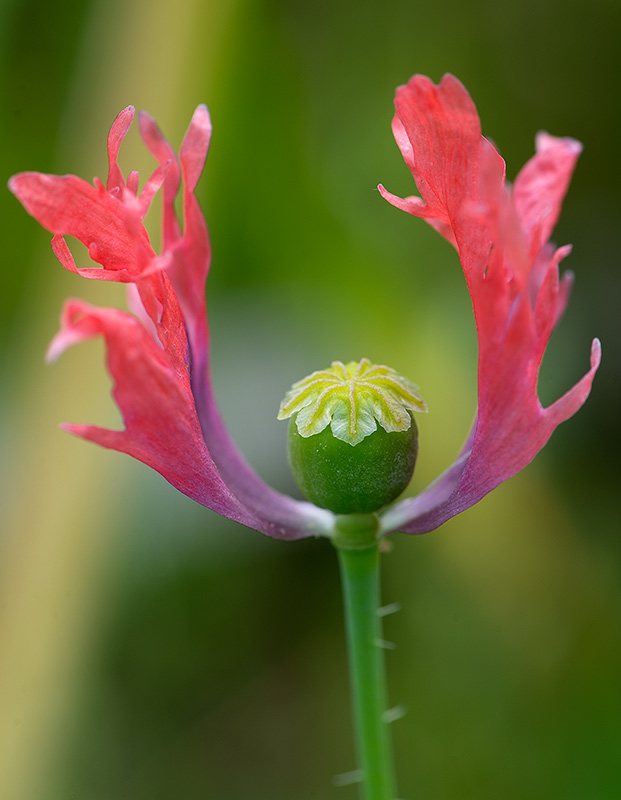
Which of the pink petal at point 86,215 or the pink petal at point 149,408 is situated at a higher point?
the pink petal at point 86,215

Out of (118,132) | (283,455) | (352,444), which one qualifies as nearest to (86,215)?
(118,132)

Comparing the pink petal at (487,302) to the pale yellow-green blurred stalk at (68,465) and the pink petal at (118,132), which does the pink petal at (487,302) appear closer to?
the pink petal at (118,132)

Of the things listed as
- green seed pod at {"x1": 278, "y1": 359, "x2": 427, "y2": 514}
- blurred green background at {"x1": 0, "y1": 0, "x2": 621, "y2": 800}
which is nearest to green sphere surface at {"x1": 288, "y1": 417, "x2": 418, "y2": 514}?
green seed pod at {"x1": 278, "y1": 359, "x2": 427, "y2": 514}

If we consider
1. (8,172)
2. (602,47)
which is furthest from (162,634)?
(602,47)

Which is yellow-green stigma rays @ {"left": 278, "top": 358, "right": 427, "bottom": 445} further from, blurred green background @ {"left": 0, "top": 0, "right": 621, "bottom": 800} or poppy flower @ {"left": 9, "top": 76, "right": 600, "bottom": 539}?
blurred green background @ {"left": 0, "top": 0, "right": 621, "bottom": 800}

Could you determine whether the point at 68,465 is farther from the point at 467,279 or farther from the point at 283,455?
the point at 467,279

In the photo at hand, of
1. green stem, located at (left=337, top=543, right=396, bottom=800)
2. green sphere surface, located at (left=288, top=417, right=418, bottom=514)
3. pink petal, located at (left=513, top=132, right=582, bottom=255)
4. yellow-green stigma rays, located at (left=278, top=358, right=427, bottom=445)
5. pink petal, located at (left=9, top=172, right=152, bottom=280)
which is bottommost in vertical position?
green stem, located at (left=337, top=543, right=396, bottom=800)

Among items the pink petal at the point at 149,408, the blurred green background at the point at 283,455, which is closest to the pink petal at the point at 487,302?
the pink petal at the point at 149,408
